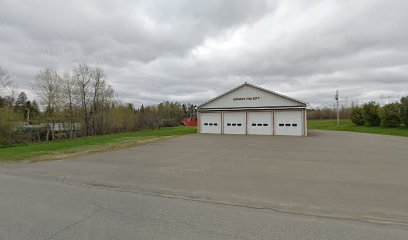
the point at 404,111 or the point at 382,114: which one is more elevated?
the point at 404,111

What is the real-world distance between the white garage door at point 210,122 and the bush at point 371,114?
2202cm

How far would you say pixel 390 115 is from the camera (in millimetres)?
27641

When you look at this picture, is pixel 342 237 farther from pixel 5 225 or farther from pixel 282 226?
pixel 5 225

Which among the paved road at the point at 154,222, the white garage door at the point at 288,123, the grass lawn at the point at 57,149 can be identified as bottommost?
the paved road at the point at 154,222

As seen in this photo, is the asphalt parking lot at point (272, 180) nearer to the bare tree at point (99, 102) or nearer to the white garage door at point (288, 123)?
the white garage door at point (288, 123)

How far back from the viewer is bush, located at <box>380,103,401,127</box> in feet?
88.3

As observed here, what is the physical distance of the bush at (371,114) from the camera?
101ft

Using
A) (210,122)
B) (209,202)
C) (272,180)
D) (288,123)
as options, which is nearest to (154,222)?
(209,202)

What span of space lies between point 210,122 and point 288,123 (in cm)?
873

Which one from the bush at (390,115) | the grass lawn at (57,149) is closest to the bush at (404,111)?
the bush at (390,115)

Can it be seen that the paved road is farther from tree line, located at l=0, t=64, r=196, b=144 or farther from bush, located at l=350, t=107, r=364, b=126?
bush, located at l=350, t=107, r=364, b=126

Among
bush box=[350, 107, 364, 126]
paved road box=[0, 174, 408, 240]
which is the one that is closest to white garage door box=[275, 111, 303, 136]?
bush box=[350, 107, 364, 126]

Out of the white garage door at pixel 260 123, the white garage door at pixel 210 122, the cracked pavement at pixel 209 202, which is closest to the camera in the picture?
the cracked pavement at pixel 209 202

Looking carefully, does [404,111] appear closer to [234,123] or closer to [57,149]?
[234,123]
